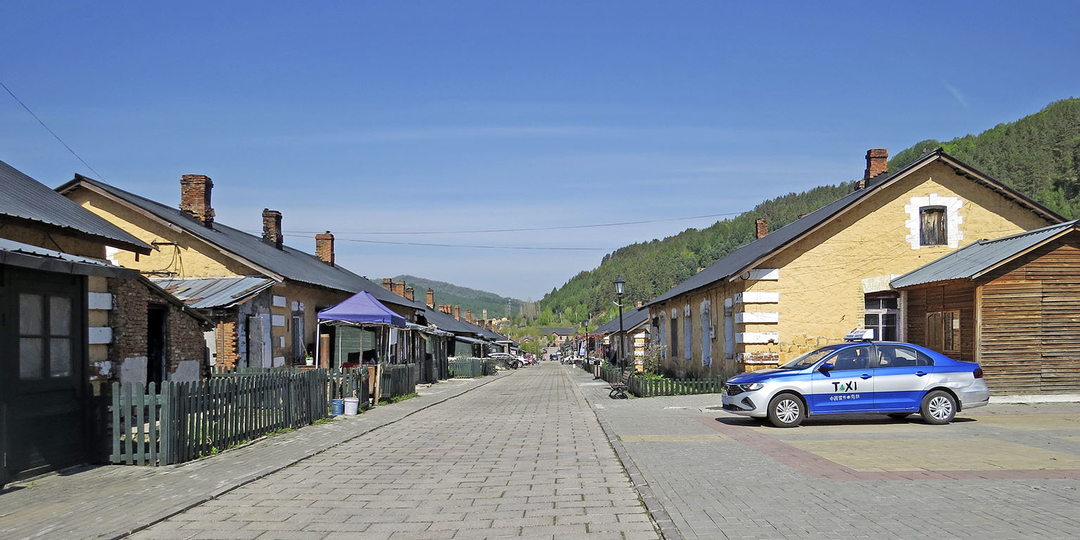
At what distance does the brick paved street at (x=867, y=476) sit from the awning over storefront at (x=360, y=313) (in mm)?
8488

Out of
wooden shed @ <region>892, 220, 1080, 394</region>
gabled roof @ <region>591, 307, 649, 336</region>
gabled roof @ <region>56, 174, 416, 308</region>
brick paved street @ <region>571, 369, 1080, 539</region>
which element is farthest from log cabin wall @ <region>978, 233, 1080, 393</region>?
gabled roof @ <region>591, 307, 649, 336</region>

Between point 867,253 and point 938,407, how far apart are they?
845 cm

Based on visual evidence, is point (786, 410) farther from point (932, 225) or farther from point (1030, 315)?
point (932, 225)

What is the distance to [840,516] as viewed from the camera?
7.33m

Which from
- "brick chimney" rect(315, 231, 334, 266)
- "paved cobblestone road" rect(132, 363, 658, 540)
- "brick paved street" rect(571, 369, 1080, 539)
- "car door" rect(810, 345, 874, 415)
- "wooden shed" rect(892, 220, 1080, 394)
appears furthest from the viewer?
"brick chimney" rect(315, 231, 334, 266)

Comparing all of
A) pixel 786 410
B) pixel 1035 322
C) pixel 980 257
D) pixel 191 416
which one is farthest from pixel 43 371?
pixel 980 257

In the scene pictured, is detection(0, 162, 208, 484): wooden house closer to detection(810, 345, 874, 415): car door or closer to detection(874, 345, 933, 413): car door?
detection(810, 345, 874, 415): car door

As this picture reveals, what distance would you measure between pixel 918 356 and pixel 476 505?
10.0 meters

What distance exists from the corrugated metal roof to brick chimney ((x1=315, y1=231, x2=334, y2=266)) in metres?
19.4

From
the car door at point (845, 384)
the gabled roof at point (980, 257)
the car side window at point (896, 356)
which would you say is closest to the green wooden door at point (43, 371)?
the car door at point (845, 384)

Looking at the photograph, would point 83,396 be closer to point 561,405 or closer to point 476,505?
point 476,505

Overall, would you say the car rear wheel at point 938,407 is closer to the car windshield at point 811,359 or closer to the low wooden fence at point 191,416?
the car windshield at point 811,359

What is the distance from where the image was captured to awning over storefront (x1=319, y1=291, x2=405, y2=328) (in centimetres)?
2192

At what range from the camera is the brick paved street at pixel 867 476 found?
700cm
